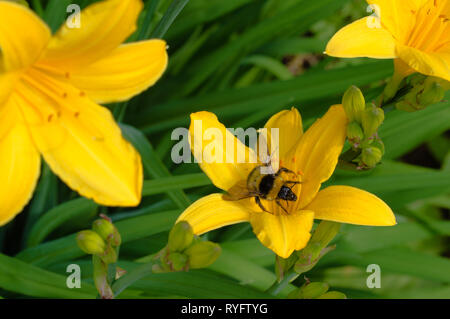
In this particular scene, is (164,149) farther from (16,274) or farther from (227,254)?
(16,274)

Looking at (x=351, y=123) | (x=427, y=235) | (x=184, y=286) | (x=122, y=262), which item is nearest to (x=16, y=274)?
(x=122, y=262)

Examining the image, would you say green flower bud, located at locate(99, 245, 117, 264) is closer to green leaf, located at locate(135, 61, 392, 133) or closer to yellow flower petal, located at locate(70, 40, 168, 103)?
yellow flower petal, located at locate(70, 40, 168, 103)

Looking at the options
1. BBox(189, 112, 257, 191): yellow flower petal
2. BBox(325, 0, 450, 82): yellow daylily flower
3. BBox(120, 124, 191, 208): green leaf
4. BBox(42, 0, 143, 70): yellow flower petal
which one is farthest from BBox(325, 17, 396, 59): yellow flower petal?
BBox(120, 124, 191, 208): green leaf

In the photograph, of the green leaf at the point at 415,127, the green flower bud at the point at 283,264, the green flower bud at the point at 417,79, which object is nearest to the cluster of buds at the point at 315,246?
the green flower bud at the point at 283,264

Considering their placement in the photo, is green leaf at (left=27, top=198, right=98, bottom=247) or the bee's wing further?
green leaf at (left=27, top=198, right=98, bottom=247)

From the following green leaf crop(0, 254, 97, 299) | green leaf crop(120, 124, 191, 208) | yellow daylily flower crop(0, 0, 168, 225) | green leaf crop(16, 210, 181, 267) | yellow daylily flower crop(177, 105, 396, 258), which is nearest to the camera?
yellow daylily flower crop(0, 0, 168, 225)

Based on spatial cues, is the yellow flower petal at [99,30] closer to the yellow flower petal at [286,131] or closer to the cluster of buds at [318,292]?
the yellow flower petal at [286,131]
